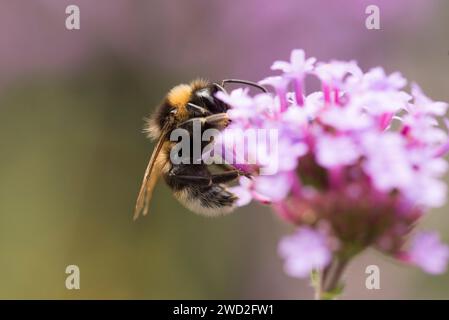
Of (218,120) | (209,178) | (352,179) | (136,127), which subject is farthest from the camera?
(136,127)

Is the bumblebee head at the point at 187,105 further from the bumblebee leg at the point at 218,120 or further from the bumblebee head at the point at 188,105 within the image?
the bumblebee leg at the point at 218,120

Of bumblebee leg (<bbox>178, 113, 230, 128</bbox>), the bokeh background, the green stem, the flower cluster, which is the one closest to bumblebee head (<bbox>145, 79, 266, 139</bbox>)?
bumblebee leg (<bbox>178, 113, 230, 128</bbox>)

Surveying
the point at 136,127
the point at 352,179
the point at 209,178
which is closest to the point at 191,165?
the point at 209,178

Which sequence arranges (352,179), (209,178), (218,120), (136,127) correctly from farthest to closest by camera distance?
1. (136,127)
2. (209,178)
3. (218,120)
4. (352,179)

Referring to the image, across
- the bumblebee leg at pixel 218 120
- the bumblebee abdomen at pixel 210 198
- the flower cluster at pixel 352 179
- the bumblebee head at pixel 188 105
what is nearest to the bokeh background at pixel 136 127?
the bumblebee abdomen at pixel 210 198

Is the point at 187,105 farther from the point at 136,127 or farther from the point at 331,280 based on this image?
the point at 136,127

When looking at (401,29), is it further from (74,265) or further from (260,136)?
(260,136)
